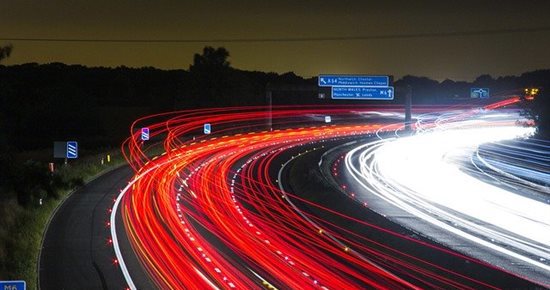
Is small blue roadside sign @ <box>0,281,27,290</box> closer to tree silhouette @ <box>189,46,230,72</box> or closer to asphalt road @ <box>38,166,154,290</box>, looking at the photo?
asphalt road @ <box>38,166,154,290</box>

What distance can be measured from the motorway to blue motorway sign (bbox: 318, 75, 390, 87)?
14.9 metres

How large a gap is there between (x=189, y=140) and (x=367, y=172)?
22.8m

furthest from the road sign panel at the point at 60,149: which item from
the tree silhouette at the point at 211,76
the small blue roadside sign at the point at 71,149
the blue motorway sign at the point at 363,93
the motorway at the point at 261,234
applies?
the tree silhouette at the point at 211,76

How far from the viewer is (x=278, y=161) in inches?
1980

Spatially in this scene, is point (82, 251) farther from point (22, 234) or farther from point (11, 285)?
point (11, 285)

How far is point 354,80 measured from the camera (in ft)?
210

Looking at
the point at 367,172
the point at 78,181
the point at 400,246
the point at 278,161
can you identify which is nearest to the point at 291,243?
the point at 400,246

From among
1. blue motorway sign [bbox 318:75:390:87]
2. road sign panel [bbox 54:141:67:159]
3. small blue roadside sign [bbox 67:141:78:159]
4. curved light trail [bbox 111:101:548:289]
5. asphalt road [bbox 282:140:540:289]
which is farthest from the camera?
blue motorway sign [bbox 318:75:390:87]

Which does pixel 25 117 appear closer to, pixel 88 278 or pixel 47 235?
pixel 47 235

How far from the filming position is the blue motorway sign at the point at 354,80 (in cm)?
6388

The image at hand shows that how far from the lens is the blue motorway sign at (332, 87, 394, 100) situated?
210 feet

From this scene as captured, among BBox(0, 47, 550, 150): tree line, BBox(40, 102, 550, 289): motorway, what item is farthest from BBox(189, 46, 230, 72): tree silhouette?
BBox(40, 102, 550, 289): motorway

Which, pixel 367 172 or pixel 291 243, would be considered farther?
pixel 367 172

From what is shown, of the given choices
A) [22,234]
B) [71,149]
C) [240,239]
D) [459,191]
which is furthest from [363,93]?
[22,234]
